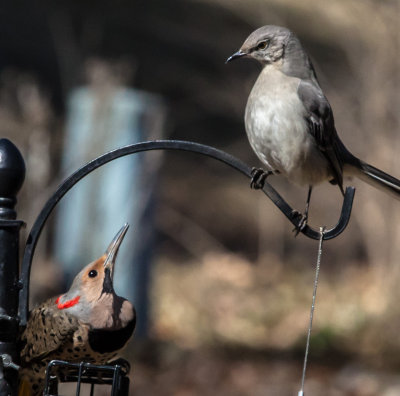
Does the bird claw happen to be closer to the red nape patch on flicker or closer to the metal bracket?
the red nape patch on flicker

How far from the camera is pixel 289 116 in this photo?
10.3 ft

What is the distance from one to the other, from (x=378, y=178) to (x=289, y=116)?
19.5 inches

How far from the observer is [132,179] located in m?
6.59

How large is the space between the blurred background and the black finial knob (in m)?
3.19

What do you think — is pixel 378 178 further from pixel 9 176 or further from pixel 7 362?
pixel 7 362

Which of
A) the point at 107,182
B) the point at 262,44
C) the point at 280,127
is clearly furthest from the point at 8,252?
the point at 107,182

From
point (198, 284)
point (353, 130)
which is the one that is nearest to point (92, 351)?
point (353, 130)

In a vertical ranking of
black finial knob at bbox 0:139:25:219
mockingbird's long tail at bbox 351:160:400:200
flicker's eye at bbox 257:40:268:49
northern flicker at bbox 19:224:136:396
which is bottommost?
northern flicker at bbox 19:224:136:396

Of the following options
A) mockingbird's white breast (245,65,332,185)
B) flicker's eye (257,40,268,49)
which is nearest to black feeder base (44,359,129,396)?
mockingbird's white breast (245,65,332,185)

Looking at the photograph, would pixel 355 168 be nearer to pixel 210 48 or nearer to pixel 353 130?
pixel 353 130

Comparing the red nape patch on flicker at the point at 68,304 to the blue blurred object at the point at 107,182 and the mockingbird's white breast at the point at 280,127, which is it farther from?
the blue blurred object at the point at 107,182

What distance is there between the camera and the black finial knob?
235 centimetres

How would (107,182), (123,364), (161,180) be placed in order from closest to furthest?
(123,364)
(107,182)
(161,180)

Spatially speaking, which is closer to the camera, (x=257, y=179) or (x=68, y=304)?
(x=68, y=304)
